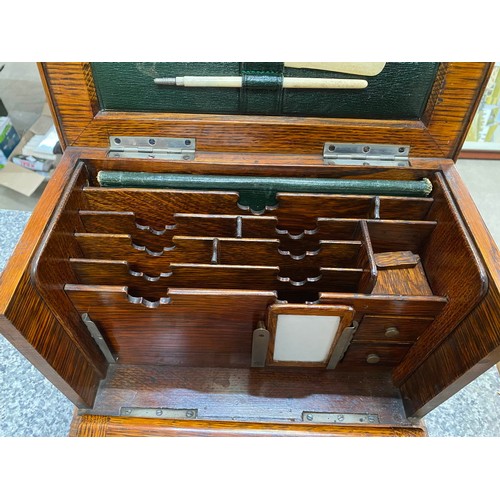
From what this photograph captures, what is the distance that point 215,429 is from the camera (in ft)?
2.43

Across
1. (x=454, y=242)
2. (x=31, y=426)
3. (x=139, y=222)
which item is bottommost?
(x=31, y=426)

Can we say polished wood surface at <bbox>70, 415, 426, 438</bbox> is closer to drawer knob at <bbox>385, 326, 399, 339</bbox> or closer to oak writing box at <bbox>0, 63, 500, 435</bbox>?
oak writing box at <bbox>0, 63, 500, 435</bbox>

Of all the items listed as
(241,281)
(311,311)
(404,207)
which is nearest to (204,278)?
(241,281)

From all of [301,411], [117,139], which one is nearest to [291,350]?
[301,411]

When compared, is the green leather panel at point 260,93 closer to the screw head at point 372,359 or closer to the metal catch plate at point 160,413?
the screw head at point 372,359

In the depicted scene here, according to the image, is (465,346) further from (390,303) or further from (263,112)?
(263,112)

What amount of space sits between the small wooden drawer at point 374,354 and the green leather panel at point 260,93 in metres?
0.41

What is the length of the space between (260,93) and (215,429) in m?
0.57

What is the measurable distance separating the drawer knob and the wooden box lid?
0.32m

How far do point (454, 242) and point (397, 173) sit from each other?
6.6 inches

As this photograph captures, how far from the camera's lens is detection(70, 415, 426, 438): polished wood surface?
29.0 inches

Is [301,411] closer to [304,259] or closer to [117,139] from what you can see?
[304,259]

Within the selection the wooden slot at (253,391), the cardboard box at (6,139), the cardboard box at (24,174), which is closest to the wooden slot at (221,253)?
the wooden slot at (253,391)

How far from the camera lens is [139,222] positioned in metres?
0.89
